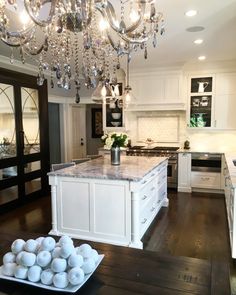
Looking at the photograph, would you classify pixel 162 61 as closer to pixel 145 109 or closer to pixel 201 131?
pixel 145 109

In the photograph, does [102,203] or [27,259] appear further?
[102,203]

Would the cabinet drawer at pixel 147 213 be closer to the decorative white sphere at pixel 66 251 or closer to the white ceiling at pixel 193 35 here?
the decorative white sphere at pixel 66 251

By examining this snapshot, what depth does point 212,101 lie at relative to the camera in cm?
560

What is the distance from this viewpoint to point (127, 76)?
6109mm

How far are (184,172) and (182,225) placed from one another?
1.93 metres

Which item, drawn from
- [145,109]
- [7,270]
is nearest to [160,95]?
[145,109]

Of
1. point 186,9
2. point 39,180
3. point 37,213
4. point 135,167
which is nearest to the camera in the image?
point 186,9

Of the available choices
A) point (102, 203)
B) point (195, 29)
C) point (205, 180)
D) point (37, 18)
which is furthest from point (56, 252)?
point (205, 180)

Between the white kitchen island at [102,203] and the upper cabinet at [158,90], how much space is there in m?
2.94

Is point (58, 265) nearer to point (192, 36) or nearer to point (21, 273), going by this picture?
point (21, 273)

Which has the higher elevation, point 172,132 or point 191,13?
point 191,13

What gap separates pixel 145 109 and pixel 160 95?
478 mm

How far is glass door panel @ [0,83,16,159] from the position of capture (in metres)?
4.30

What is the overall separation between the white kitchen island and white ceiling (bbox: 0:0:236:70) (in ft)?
6.27
